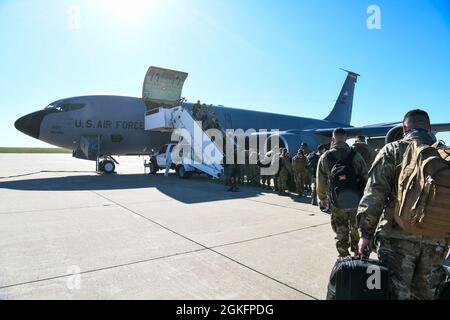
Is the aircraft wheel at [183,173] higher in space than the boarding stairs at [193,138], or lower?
lower

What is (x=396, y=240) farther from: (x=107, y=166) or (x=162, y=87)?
(x=162, y=87)

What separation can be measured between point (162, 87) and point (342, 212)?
1405 cm

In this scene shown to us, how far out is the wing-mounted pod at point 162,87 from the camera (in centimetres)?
1555

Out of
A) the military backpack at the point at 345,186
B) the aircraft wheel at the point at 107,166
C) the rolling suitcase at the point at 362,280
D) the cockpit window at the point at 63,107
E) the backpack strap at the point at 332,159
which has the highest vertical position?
the cockpit window at the point at 63,107

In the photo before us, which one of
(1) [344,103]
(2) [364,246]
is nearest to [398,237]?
(2) [364,246]

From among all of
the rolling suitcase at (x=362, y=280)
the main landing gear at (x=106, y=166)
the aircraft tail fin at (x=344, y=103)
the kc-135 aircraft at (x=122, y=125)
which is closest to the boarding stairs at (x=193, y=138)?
the kc-135 aircraft at (x=122, y=125)

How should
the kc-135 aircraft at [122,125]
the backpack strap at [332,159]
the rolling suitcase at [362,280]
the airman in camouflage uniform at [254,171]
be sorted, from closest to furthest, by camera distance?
the rolling suitcase at [362,280]
the backpack strap at [332,159]
the airman in camouflage uniform at [254,171]
the kc-135 aircraft at [122,125]

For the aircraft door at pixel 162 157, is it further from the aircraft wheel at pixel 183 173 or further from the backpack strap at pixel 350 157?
the backpack strap at pixel 350 157

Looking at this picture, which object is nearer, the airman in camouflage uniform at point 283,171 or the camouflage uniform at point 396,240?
the camouflage uniform at point 396,240

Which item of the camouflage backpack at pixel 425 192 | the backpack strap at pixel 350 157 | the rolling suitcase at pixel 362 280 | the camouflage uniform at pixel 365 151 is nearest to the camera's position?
the camouflage backpack at pixel 425 192

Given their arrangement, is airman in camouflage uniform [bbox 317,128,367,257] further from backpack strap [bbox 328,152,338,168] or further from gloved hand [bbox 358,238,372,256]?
gloved hand [bbox 358,238,372,256]

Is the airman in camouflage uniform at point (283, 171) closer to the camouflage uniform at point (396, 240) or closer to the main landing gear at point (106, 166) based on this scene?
the camouflage uniform at point (396, 240)

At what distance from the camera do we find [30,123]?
514 inches
